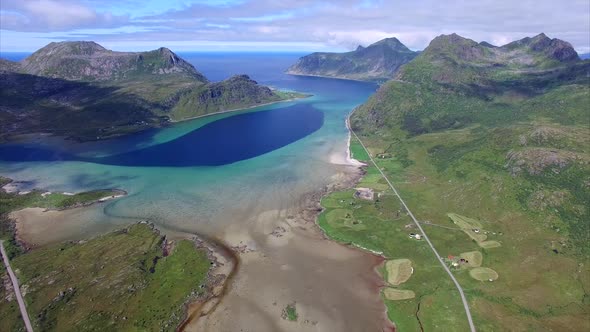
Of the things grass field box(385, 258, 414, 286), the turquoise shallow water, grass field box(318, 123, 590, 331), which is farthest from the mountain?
the turquoise shallow water

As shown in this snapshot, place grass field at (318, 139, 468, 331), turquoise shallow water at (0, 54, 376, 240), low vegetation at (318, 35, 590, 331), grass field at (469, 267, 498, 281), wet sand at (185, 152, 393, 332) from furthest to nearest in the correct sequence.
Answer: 1. turquoise shallow water at (0, 54, 376, 240)
2. grass field at (469, 267, 498, 281)
3. low vegetation at (318, 35, 590, 331)
4. grass field at (318, 139, 468, 331)
5. wet sand at (185, 152, 393, 332)

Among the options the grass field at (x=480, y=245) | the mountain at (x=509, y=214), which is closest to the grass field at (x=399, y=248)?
the grass field at (x=480, y=245)

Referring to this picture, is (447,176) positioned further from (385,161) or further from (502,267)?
(502,267)

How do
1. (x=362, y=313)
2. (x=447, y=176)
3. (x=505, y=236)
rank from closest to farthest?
(x=362, y=313) → (x=505, y=236) → (x=447, y=176)

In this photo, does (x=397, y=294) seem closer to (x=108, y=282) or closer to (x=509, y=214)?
(x=509, y=214)

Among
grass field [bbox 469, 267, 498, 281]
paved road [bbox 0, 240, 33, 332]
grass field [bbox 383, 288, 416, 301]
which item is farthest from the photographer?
grass field [bbox 469, 267, 498, 281]

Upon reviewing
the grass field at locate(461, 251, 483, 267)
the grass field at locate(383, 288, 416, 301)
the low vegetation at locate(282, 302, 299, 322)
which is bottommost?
the low vegetation at locate(282, 302, 299, 322)

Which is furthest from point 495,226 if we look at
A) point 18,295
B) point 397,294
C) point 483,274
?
point 18,295

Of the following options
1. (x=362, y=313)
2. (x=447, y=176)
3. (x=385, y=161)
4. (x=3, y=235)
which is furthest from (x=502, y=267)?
(x=3, y=235)

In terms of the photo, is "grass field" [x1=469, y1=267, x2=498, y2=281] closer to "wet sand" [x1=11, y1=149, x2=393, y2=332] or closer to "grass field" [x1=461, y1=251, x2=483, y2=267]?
"grass field" [x1=461, y1=251, x2=483, y2=267]
